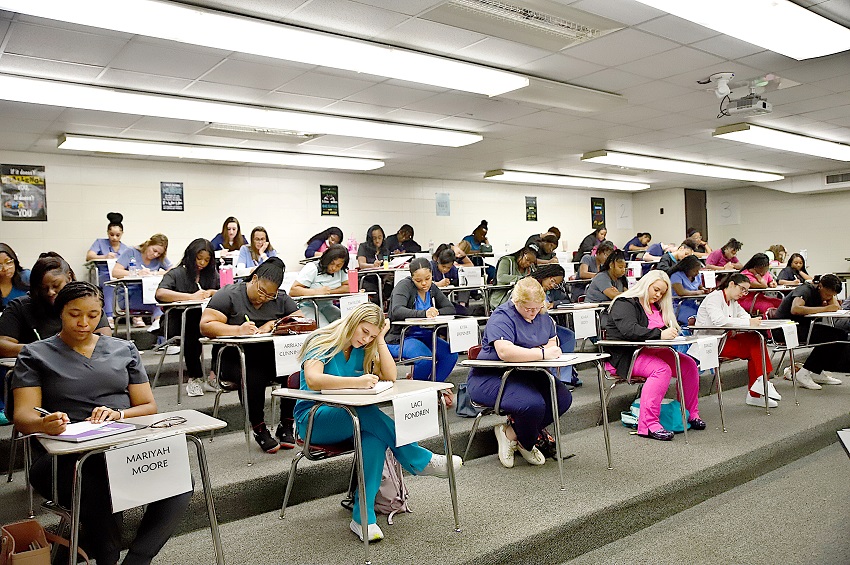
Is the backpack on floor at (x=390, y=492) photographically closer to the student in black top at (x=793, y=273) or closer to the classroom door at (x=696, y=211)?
the student in black top at (x=793, y=273)

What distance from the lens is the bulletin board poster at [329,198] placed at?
35.7 feet

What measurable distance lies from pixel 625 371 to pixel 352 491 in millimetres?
2261

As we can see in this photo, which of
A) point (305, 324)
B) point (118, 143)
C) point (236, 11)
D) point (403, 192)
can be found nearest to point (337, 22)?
point (236, 11)

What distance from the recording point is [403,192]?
1189 centimetres

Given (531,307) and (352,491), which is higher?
(531,307)

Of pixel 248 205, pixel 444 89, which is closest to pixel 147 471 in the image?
pixel 444 89

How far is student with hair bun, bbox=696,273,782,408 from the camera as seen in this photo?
5746mm

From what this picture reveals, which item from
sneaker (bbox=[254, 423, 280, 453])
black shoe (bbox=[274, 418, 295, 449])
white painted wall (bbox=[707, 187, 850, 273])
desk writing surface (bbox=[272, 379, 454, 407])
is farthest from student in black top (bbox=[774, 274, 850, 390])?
white painted wall (bbox=[707, 187, 850, 273])

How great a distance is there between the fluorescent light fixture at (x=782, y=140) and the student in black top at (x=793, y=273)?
1563 mm

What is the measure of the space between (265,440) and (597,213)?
12547 millimetres

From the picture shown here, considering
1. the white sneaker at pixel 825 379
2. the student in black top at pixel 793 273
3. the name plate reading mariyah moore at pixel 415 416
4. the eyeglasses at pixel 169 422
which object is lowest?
the white sneaker at pixel 825 379

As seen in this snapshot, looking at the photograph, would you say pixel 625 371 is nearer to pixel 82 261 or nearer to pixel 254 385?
pixel 254 385

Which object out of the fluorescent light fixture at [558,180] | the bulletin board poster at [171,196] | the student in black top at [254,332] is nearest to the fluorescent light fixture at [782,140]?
the fluorescent light fixture at [558,180]

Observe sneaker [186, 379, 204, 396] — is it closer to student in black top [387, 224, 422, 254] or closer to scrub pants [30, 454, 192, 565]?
scrub pants [30, 454, 192, 565]
